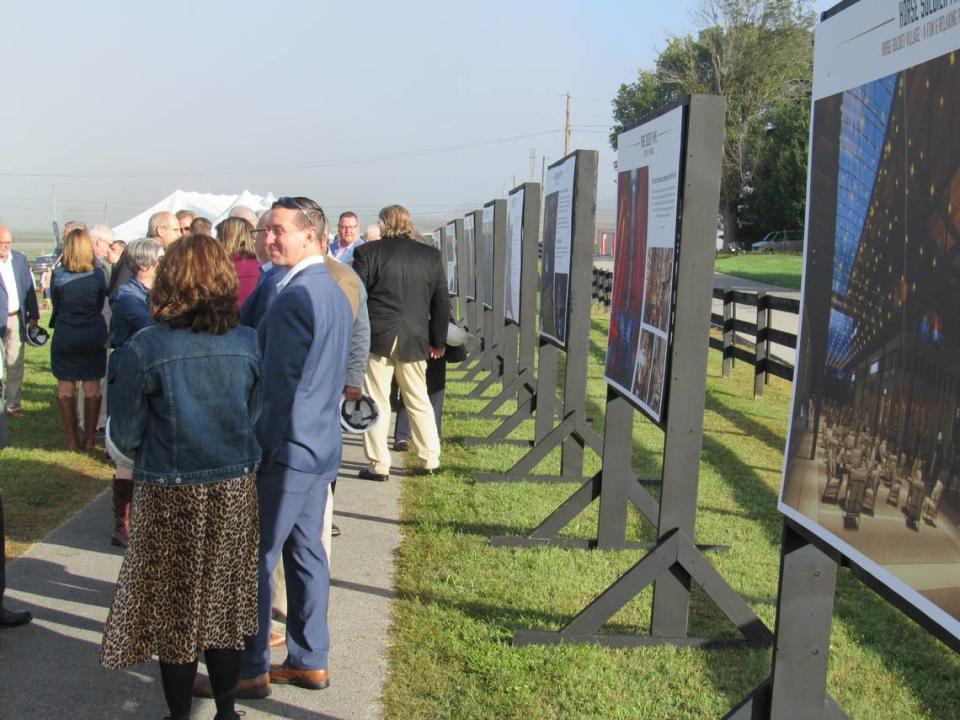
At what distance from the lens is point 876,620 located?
550 centimetres

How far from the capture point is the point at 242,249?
22.6ft

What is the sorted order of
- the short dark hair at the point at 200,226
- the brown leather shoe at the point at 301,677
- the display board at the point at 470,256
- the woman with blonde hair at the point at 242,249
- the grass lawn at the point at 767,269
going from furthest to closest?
the grass lawn at the point at 767,269
the display board at the point at 470,256
the short dark hair at the point at 200,226
the woman with blonde hair at the point at 242,249
the brown leather shoe at the point at 301,677

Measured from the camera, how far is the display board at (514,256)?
421 inches

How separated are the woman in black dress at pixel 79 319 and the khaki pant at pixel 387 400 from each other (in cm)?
256

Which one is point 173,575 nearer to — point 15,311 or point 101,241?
point 101,241

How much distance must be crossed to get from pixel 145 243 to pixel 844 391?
4632 millimetres

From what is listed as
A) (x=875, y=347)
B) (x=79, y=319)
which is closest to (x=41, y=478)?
(x=79, y=319)

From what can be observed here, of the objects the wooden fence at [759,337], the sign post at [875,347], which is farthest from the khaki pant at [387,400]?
the sign post at [875,347]

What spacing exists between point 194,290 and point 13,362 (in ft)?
29.6

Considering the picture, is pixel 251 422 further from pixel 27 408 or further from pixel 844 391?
pixel 27 408

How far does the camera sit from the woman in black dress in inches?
369

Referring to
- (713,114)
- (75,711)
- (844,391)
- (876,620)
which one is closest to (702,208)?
(713,114)

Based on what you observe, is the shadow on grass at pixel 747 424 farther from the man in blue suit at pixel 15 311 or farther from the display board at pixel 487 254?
the man in blue suit at pixel 15 311

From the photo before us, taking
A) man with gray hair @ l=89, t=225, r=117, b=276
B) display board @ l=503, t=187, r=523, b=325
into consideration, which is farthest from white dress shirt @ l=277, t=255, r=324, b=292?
man with gray hair @ l=89, t=225, r=117, b=276
